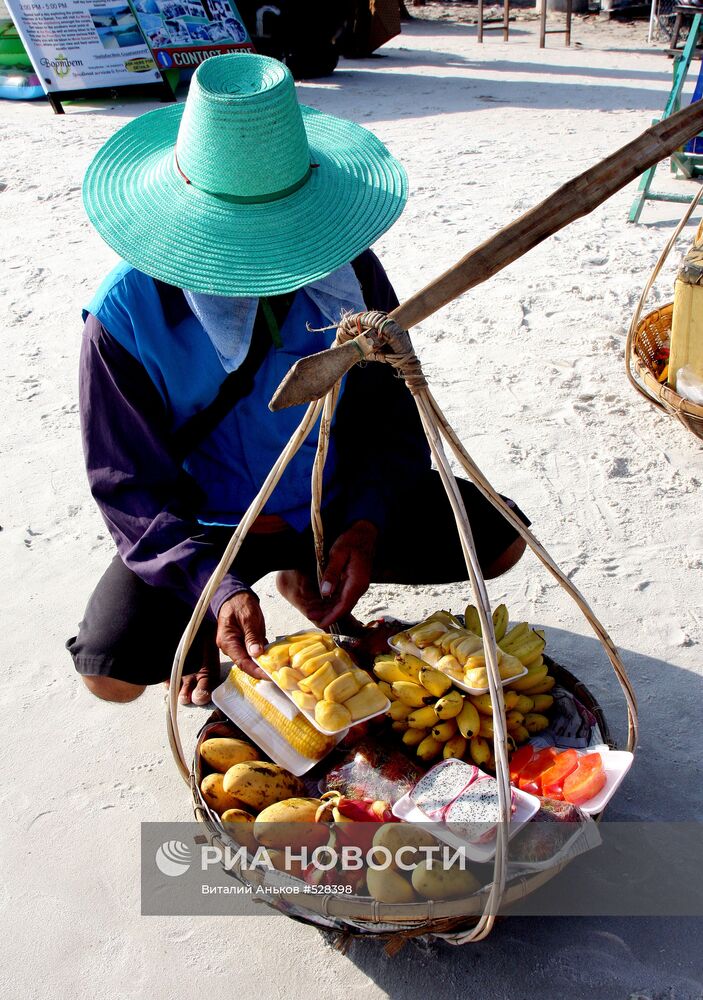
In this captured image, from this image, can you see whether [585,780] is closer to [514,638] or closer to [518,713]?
[518,713]

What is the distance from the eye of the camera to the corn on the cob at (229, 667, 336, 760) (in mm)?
1860

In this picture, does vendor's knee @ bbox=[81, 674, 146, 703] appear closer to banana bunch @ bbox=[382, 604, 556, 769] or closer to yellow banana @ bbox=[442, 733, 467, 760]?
banana bunch @ bbox=[382, 604, 556, 769]

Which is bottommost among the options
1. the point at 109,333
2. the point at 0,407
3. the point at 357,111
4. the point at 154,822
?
the point at 357,111

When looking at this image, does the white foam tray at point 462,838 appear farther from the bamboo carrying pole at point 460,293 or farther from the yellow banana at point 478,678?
the yellow banana at point 478,678

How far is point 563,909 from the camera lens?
73.0 inches

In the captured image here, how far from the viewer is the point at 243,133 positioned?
1.80 metres

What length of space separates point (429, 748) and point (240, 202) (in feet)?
3.88

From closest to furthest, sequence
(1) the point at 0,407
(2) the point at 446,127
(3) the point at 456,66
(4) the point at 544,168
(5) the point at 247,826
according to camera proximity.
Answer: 1. (5) the point at 247,826
2. (1) the point at 0,407
3. (4) the point at 544,168
4. (2) the point at 446,127
5. (3) the point at 456,66

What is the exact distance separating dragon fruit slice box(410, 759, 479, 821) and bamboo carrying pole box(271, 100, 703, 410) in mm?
801

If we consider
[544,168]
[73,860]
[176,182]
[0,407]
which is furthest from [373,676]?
[544,168]

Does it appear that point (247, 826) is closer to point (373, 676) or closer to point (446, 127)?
point (373, 676)

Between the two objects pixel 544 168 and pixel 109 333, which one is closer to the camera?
pixel 109 333

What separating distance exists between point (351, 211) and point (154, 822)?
4.73ft

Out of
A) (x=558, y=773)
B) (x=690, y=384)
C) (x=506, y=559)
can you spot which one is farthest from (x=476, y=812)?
(x=690, y=384)
